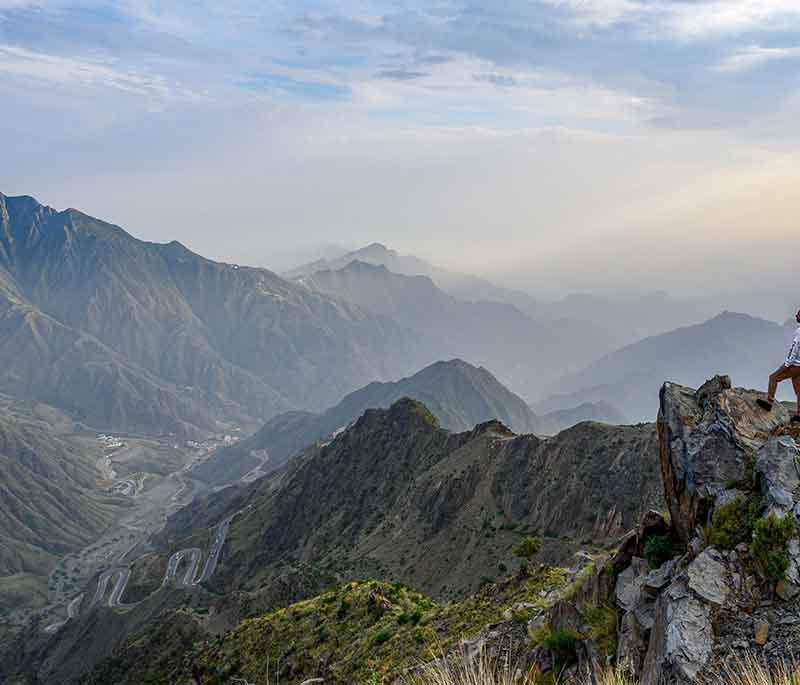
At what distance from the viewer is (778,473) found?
486 inches

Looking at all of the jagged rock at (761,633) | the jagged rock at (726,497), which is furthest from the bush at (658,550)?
the jagged rock at (761,633)

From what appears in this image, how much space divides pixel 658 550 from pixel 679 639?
392 centimetres

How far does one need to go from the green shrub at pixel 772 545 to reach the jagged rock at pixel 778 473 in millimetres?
461

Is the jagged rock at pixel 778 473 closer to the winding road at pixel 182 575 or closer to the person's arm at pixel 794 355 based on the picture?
the person's arm at pixel 794 355

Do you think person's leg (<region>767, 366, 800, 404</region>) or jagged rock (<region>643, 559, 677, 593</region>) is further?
person's leg (<region>767, 366, 800, 404</region>)

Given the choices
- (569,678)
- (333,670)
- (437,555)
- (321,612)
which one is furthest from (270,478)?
(569,678)

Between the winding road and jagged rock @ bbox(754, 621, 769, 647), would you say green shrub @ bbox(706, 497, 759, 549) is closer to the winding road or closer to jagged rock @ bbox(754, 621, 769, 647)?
jagged rock @ bbox(754, 621, 769, 647)

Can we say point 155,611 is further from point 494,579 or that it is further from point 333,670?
point 333,670

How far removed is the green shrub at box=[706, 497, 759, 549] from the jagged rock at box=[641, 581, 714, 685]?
1.23m

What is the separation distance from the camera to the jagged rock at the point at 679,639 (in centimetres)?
1027

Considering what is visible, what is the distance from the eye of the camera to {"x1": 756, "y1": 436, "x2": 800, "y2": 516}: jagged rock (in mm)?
11884

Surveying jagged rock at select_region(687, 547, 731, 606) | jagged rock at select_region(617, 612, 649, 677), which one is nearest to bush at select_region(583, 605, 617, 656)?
jagged rock at select_region(617, 612, 649, 677)

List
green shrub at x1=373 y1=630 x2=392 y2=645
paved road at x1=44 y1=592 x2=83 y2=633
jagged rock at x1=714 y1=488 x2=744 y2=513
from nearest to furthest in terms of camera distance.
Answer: jagged rock at x1=714 y1=488 x2=744 y2=513, green shrub at x1=373 y1=630 x2=392 y2=645, paved road at x1=44 y1=592 x2=83 y2=633

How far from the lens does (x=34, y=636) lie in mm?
141250
